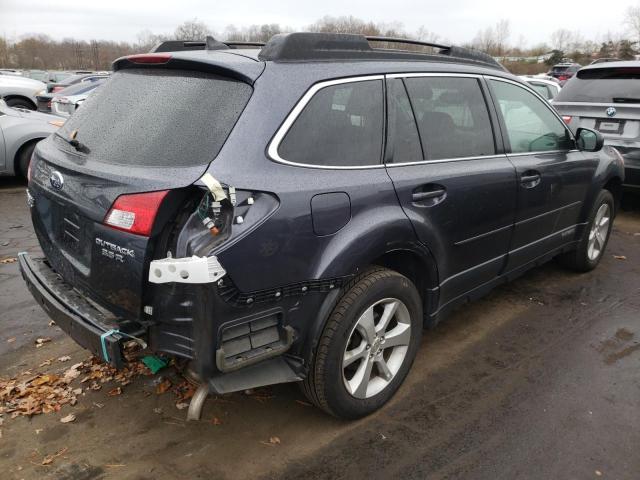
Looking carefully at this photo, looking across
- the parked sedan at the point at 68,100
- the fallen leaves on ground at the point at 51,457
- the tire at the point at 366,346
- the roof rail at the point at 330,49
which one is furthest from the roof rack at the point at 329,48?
the parked sedan at the point at 68,100

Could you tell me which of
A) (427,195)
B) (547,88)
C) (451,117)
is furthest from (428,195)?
(547,88)

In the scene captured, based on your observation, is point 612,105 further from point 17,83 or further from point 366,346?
point 17,83

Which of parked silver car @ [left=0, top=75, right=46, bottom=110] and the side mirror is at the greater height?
the side mirror

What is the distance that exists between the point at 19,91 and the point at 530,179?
15.6 m

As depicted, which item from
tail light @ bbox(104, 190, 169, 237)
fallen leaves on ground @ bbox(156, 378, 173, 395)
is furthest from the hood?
tail light @ bbox(104, 190, 169, 237)

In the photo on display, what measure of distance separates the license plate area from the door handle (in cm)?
463

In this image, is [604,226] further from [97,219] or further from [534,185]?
[97,219]

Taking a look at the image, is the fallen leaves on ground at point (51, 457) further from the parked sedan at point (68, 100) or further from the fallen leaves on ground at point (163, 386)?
the parked sedan at point (68, 100)

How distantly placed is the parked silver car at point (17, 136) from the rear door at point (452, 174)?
6.73 meters

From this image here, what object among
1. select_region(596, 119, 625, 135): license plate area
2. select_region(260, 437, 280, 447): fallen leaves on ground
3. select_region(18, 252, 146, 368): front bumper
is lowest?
select_region(260, 437, 280, 447): fallen leaves on ground

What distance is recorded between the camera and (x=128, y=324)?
2.31 m

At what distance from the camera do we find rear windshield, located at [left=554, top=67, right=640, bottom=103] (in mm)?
6352

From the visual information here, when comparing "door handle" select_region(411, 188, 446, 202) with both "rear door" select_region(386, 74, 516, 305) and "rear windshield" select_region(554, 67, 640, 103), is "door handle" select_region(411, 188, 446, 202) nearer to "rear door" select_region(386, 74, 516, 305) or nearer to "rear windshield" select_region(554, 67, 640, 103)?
"rear door" select_region(386, 74, 516, 305)

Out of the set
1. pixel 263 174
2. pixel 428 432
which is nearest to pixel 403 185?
pixel 263 174
